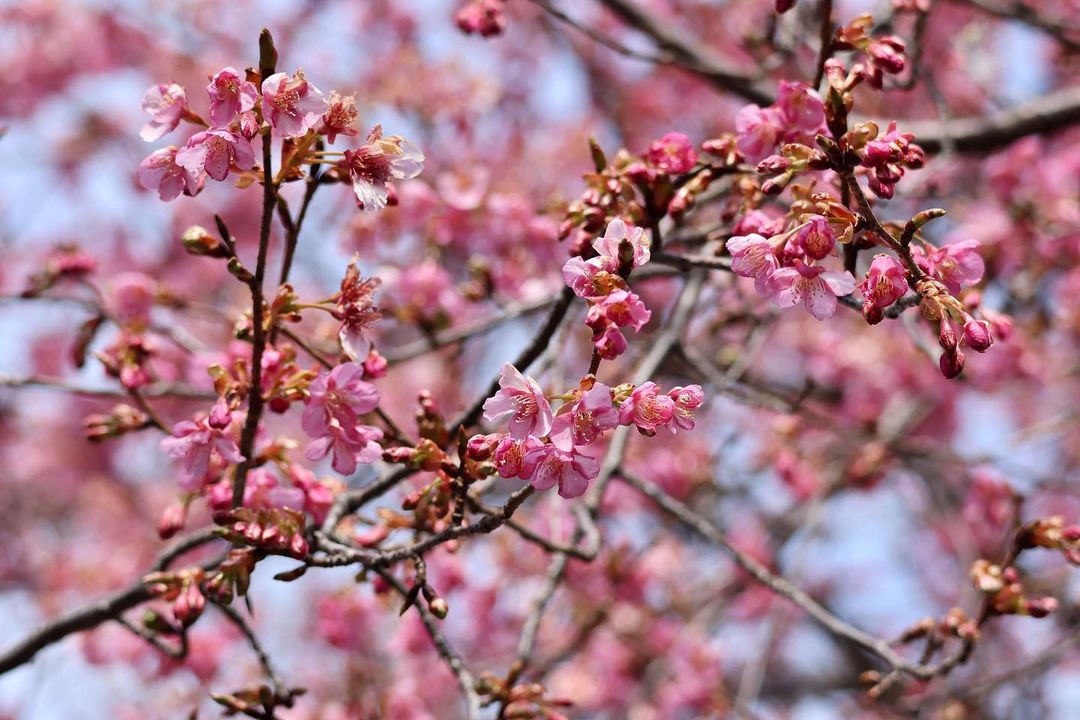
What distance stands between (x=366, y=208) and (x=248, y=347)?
1055 millimetres

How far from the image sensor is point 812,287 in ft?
4.82

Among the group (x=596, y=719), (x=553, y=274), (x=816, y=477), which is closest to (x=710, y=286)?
(x=553, y=274)

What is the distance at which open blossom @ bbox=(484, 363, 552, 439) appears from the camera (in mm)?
1396

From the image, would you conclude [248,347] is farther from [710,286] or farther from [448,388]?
[448,388]

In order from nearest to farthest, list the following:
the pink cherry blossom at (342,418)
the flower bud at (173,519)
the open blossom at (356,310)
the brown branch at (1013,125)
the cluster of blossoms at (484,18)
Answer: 1. the pink cherry blossom at (342,418)
2. the open blossom at (356,310)
3. the flower bud at (173,519)
4. the cluster of blossoms at (484,18)
5. the brown branch at (1013,125)

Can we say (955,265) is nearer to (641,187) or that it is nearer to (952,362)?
(952,362)

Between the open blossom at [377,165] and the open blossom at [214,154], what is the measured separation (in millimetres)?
174

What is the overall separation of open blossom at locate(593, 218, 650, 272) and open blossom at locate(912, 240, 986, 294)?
0.48 metres

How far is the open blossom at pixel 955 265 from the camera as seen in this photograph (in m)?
1.53

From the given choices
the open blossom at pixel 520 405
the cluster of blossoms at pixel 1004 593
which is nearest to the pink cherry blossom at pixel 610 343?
the open blossom at pixel 520 405

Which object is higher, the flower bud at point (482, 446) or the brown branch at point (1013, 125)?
the brown branch at point (1013, 125)

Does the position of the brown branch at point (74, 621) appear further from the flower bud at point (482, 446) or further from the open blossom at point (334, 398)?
the flower bud at point (482, 446)

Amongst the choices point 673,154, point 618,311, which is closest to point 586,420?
point 618,311

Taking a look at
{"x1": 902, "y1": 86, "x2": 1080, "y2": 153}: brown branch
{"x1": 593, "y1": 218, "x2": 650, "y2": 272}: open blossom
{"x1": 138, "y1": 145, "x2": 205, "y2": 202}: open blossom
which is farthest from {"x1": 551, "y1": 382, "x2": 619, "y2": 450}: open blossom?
{"x1": 902, "y1": 86, "x2": 1080, "y2": 153}: brown branch
